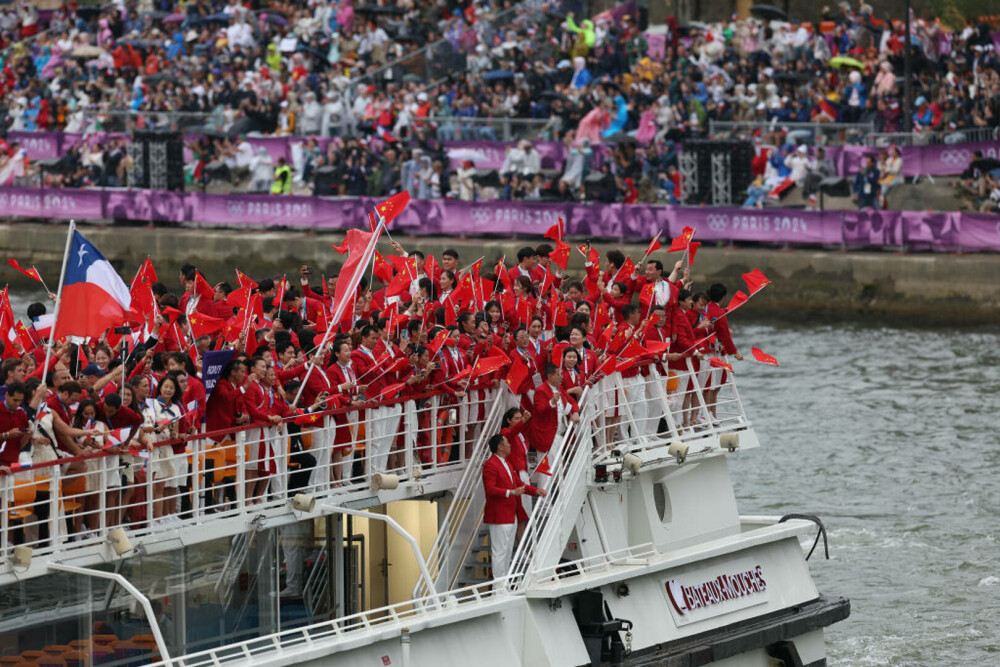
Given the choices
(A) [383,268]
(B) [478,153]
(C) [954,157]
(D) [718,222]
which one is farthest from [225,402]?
(B) [478,153]

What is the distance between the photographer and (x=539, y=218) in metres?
44.3

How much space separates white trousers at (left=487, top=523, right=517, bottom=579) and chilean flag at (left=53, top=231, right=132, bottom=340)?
12.5 feet

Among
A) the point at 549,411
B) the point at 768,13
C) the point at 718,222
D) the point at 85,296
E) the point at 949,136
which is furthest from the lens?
the point at 768,13

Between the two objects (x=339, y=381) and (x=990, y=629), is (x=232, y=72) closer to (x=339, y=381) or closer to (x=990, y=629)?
(x=990, y=629)

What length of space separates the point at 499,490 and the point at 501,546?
1.78 ft

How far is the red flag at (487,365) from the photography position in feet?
60.9

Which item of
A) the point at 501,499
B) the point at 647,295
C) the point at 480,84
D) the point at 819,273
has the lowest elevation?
the point at 819,273

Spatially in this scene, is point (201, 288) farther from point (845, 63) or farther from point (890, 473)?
point (845, 63)

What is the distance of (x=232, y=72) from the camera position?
172ft

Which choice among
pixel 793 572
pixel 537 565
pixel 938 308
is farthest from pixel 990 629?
pixel 938 308

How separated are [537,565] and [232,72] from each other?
118 feet

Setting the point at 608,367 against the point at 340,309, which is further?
the point at 608,367

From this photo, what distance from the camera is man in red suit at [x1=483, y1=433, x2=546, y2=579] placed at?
717 inches

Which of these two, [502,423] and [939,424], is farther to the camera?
[939,424]
